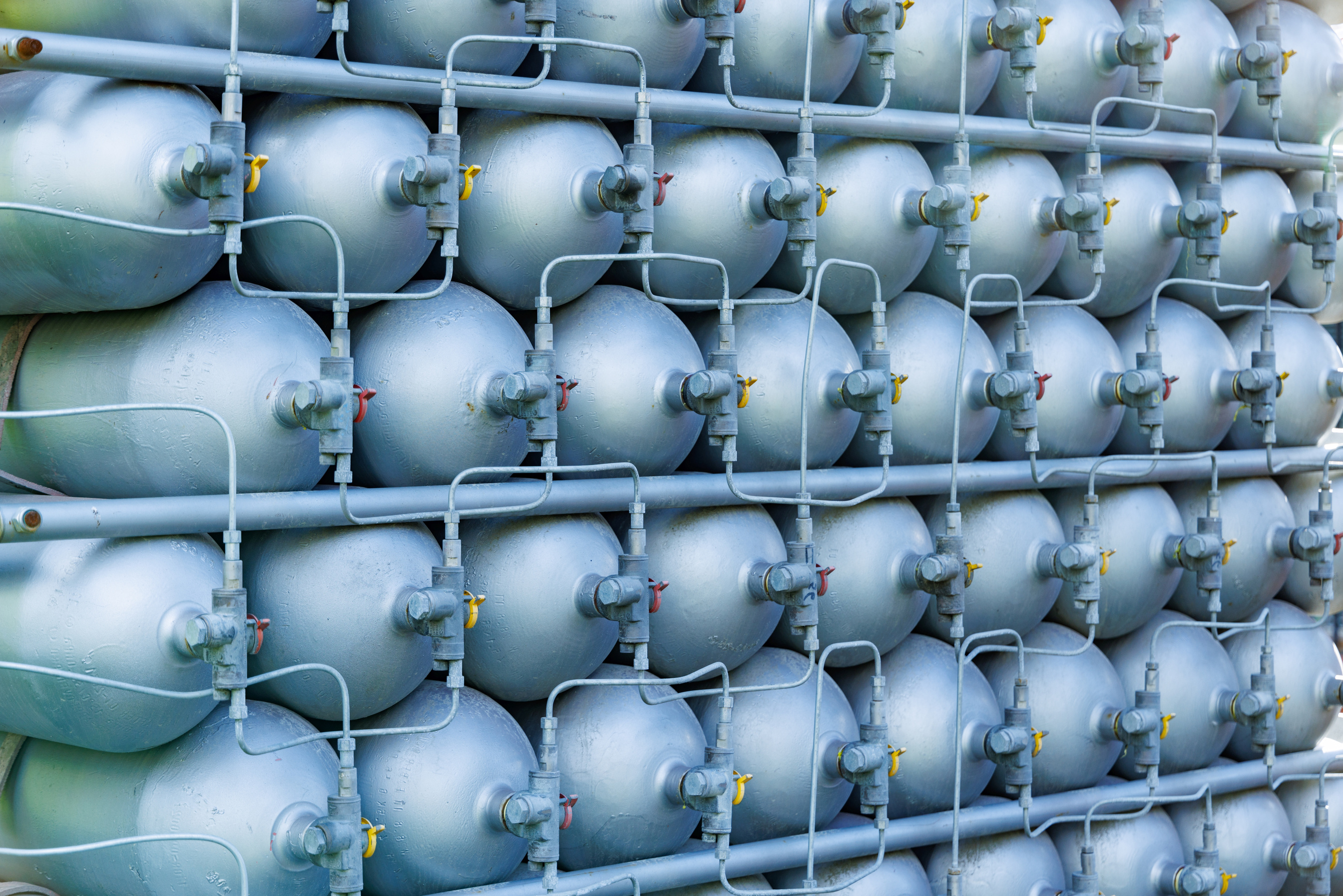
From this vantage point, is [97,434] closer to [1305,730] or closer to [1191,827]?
[1191,827]

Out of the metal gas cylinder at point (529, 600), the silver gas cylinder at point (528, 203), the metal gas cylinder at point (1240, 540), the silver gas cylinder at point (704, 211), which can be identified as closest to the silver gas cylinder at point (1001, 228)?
the silver gas cylinder at point (704, 211)

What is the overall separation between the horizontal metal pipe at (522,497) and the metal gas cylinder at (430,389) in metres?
0.05

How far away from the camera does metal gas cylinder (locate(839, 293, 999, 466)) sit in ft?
8.45

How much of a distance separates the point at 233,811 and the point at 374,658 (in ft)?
0.86

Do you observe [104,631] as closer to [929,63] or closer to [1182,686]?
[929,63]

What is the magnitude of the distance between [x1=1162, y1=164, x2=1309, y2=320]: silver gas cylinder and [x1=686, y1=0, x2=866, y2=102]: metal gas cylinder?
943 mm

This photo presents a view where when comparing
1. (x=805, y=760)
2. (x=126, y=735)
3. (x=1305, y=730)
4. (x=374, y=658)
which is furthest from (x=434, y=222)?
(x=1305, y=730)

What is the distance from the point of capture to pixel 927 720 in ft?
8.45

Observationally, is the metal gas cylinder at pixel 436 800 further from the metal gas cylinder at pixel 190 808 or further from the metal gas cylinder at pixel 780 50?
the metal gas cylinder at pixel 780 50

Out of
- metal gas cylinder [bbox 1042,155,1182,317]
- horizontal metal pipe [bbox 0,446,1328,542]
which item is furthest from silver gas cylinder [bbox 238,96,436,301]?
metal gas cylinder [bbox 1042,155,1182,317]

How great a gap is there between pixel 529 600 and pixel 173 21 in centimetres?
90

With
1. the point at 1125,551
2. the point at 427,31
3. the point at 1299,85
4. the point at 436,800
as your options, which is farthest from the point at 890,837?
the point at 1299,85

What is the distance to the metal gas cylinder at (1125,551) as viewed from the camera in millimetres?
2816

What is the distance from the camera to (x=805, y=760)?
2424 millimetres
